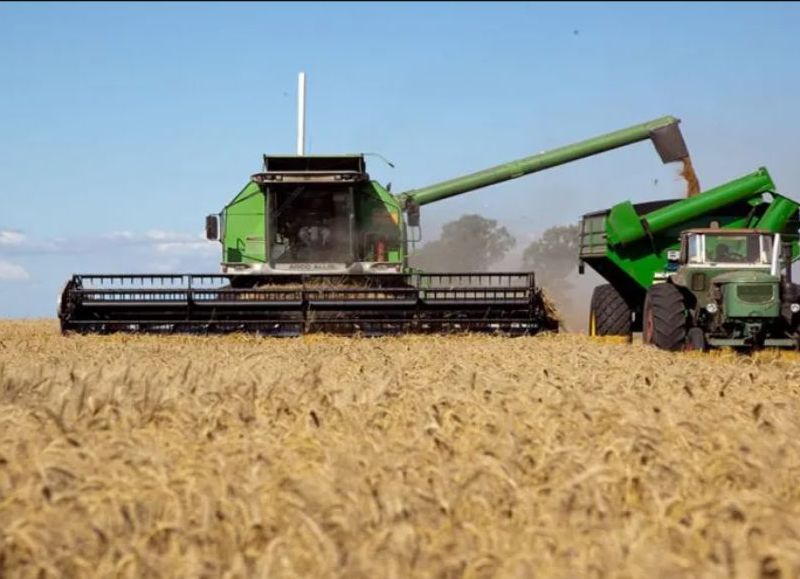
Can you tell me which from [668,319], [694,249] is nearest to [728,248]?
[694,249]

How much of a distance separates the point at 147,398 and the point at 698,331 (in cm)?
924

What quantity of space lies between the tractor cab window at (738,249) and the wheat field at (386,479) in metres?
8.22

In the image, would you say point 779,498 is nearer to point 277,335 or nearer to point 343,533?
point 343,533

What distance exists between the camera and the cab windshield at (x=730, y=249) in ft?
48.4

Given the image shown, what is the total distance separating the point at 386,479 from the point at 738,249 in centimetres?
1157

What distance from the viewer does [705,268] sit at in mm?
14570

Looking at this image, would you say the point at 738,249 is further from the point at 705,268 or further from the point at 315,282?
the point at 315,282

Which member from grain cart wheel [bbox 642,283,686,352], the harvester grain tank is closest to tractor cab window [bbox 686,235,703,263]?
grain cart wheel [bbox 642,283,686,352]

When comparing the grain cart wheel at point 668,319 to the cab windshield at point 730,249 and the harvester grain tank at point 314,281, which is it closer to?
the cab windshield at point 730,249

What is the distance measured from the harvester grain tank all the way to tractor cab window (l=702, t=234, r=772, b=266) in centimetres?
262

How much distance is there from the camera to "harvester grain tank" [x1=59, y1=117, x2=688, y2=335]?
16234mm

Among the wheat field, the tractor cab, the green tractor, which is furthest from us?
the tractor cab

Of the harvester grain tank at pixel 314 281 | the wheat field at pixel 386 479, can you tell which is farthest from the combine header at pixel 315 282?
the wheat field at pixel 386 479

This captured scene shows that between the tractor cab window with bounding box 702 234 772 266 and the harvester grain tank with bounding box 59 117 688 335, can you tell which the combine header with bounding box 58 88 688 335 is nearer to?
the harvester grain tank with bounding box 59 117 688 335
